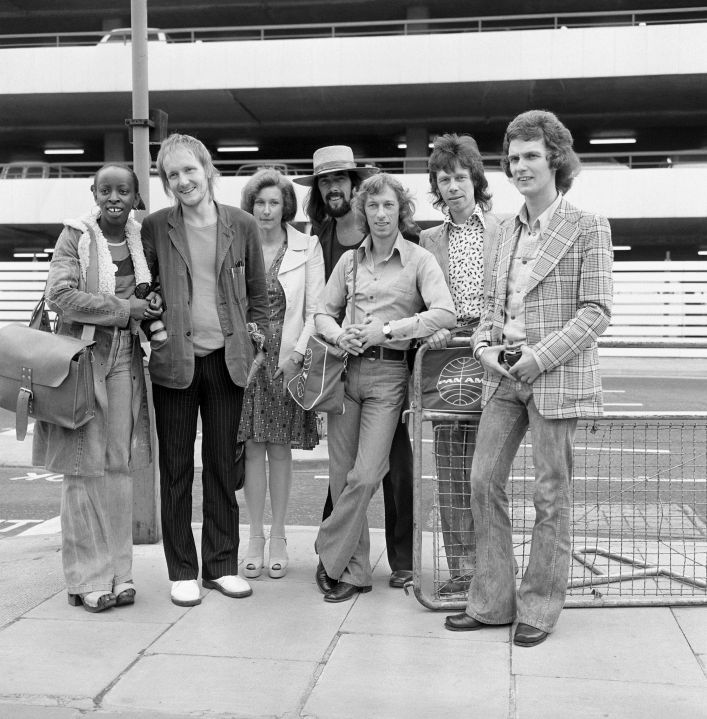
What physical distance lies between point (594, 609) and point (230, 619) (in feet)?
5.81

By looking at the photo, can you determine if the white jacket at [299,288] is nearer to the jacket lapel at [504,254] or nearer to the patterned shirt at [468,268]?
the patterned shirt at [468,268]

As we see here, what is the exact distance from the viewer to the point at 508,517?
13.6 feet

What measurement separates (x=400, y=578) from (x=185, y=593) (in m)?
1.13

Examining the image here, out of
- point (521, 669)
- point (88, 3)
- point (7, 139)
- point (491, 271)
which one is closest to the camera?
point (521, 669)

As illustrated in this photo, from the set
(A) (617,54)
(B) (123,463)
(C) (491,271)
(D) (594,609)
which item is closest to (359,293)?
(C) (491,271)

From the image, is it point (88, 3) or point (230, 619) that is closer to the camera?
point (230, 619)

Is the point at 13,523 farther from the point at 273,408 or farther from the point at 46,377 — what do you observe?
the point at 46,377

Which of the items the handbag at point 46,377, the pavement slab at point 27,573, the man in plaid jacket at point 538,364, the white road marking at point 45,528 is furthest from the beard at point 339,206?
the white road marking at point 45,528

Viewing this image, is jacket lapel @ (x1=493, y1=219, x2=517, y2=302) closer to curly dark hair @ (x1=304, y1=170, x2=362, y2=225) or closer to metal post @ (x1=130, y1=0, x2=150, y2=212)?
curly dark hair @ (x1=304, y1=170, x2=362, y2=225)

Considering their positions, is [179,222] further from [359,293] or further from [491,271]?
[491,271]

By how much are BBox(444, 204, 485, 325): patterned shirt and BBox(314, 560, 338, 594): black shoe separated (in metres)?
1.50

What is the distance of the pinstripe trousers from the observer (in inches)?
178

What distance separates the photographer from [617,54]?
2466 centimetres

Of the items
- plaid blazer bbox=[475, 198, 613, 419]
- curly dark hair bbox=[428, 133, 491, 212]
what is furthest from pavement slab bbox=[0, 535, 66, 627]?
curly dark hair bbox=[428, 133, 491, 212]
